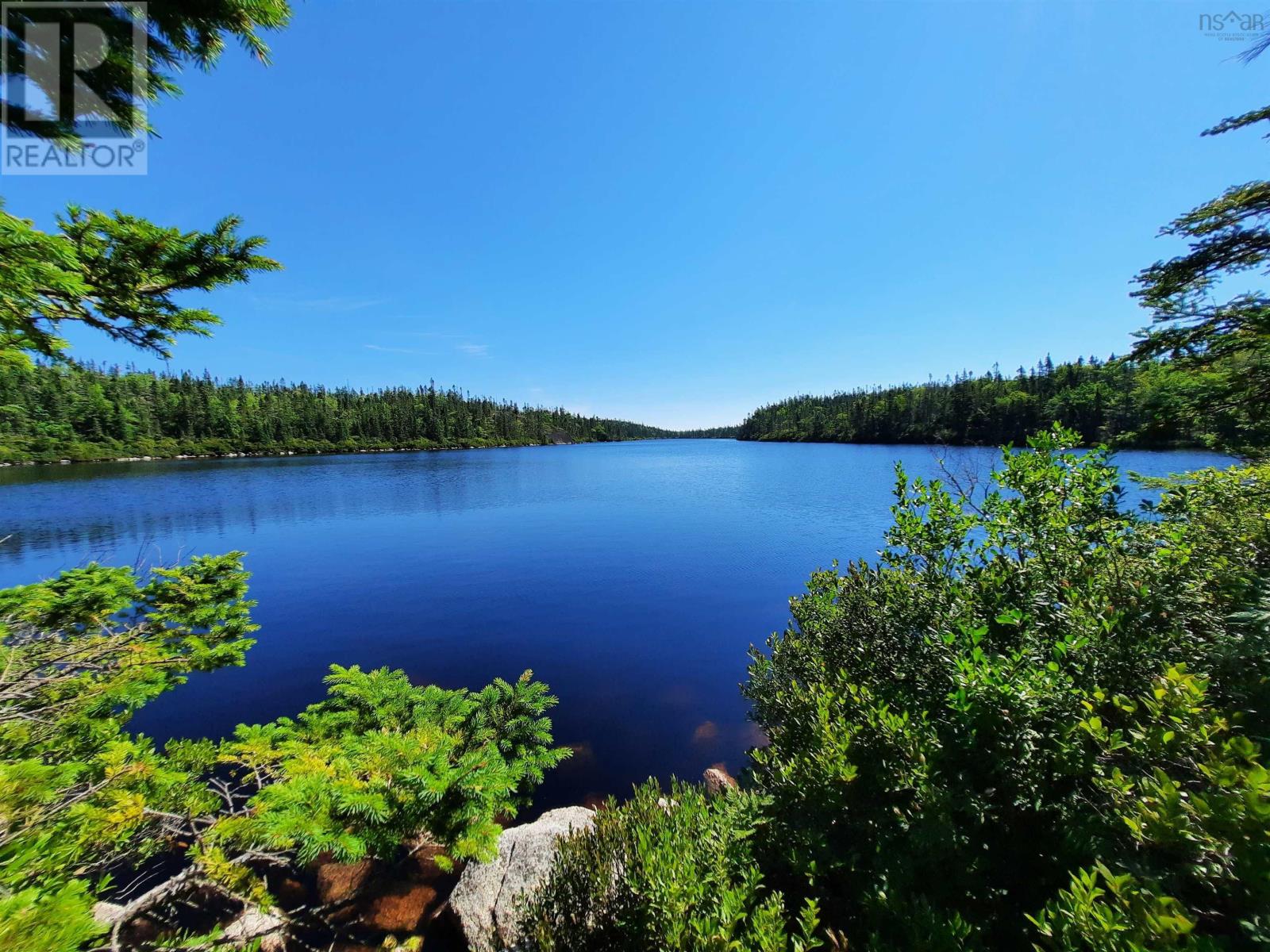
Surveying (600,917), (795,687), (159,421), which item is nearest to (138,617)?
(600,917)

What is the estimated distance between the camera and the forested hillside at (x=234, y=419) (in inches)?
2995

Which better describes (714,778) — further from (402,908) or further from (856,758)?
(856,758)

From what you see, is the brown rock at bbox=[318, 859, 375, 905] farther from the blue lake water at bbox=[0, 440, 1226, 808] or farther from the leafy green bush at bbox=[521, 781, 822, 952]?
the leafy green bush at bbox=[521, 781, 822, 952]

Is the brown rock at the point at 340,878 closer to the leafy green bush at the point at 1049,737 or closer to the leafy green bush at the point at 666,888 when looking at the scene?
the leafy green bush at the point at 666,888

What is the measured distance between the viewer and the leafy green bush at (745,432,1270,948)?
1860 millimetres

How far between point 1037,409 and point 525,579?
100 m

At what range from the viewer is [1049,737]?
9.11ft

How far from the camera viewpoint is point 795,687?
4680 mm

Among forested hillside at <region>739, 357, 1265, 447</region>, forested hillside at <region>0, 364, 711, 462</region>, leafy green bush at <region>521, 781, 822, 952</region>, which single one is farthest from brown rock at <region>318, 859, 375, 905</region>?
forested hillside at <region>0, 364, 711, 462</region>

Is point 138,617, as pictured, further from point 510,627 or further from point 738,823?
point 510,627

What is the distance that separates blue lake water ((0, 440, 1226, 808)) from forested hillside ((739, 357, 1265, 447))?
3.03 metres

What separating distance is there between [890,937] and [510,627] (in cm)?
1340

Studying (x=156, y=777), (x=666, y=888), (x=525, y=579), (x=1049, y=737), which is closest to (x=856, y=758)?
(x=1049, y=737)

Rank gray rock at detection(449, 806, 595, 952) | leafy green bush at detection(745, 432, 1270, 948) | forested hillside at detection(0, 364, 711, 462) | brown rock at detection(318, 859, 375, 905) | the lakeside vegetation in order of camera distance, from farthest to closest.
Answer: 1. forested hillside at detection(0, 364, 711, 462)
2. brown rock at detection(318, 859, 375, 905)
3. gray rock at detection(449, 806, 595, 952)
4. the lakeside vegetation
5. leafy green bush at detection(745, 432, 1270, 948)
